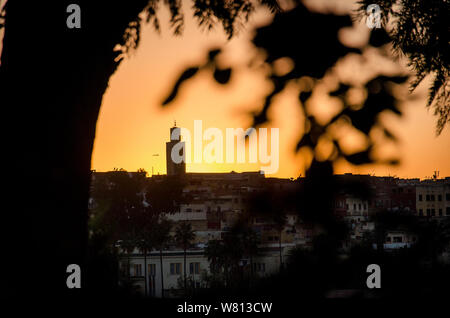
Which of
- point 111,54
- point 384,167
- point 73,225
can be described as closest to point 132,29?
point 111,54

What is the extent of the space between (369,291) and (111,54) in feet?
2.18

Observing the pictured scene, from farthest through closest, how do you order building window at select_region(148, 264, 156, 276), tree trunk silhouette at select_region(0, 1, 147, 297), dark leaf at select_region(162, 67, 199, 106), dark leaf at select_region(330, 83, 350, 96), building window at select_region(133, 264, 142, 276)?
building window at select_region(133, 264, 142, 276)
building window at select_region(148, 264, 156, 276)
tree trunk silhouette at select_region(0, 1, 147, 297)
dark leaf at select_region(330, 83, 350, 96)
dark leaf at select_region(162, 67, 199, 106)

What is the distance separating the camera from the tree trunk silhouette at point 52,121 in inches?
46.0

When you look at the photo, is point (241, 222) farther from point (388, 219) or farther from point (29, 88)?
point (29, 88)

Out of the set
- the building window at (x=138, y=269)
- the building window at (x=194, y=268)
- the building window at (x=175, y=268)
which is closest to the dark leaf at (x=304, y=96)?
the building window at (x=194, y=268)

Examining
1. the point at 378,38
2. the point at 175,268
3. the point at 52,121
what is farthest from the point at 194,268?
the point at 378,38

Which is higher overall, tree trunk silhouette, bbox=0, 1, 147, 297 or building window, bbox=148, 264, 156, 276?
tree trunk silhouette, bbox=0, 1, 147, 297

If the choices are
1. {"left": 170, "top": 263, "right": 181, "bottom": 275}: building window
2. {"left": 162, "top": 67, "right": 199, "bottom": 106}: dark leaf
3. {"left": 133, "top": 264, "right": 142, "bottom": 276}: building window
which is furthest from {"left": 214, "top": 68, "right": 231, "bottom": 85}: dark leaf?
{"left": 133, "top": 264, "right": 142, "bottom": 276}: building window

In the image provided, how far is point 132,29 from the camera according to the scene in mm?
1248

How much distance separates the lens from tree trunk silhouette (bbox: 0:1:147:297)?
1.17 metres

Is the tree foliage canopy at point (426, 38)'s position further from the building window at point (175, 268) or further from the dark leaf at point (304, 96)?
the building window at point (175, 268)

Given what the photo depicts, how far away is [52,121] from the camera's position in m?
1.20

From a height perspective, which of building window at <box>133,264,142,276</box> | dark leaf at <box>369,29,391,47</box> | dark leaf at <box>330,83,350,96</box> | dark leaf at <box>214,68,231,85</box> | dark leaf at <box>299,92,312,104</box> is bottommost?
building window at <box>133,264,142,276</box>

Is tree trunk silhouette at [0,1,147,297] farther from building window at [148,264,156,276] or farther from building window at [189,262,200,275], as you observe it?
building window at [189,262,200,275]
